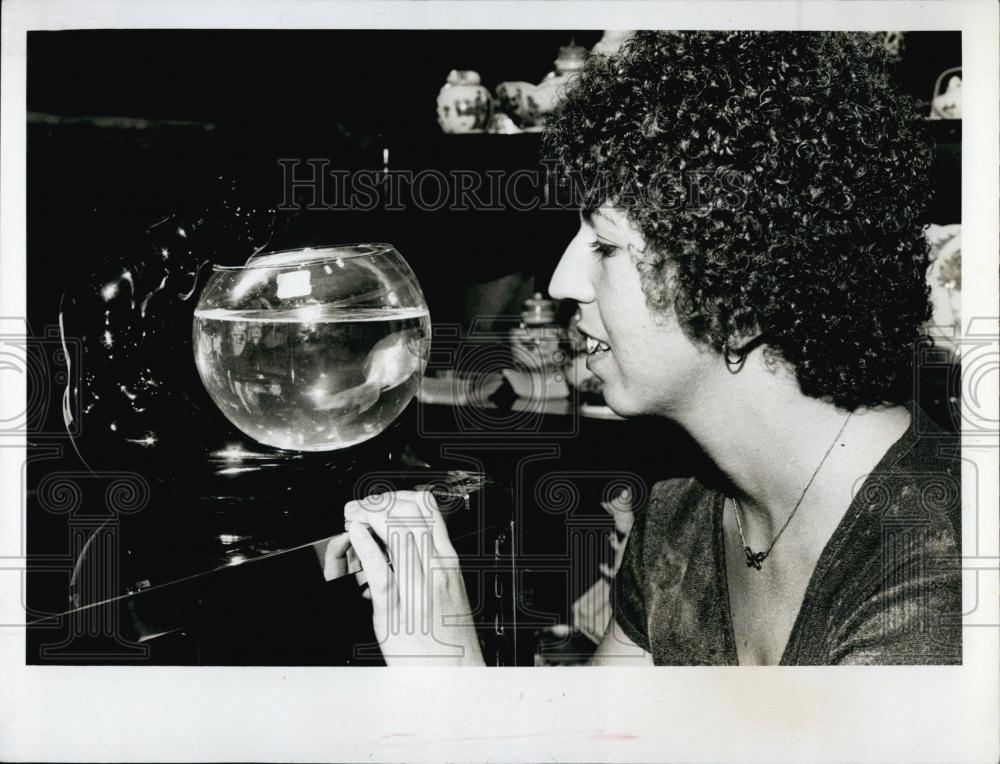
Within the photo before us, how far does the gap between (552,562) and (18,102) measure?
0.88 metres

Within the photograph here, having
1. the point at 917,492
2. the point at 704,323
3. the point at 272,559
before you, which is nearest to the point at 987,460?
the point at 917,492

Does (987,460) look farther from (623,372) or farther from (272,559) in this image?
(272,559)

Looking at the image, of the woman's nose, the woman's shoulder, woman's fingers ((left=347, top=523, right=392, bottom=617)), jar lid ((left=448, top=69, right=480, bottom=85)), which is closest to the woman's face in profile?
the woman's nose

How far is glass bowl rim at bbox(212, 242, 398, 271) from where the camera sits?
0.95m

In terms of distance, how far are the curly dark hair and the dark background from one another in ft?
0.22

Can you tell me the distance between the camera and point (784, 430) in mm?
1029

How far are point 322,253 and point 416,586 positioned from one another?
1.39ft

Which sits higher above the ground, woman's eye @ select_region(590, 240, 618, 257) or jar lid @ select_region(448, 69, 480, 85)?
jar lid @ select_region(448, 69, 480, 85)

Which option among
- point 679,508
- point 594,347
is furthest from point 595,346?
point 679,508

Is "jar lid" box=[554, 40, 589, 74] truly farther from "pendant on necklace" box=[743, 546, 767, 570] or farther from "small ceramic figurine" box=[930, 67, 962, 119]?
"pendant on necklace" box=[743, 546, 767, 570]

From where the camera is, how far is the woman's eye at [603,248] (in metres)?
1.03

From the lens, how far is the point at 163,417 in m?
1.04

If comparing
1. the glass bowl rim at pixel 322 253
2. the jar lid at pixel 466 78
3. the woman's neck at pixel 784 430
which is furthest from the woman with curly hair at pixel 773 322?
the glass bowl rim at pixel 322 253

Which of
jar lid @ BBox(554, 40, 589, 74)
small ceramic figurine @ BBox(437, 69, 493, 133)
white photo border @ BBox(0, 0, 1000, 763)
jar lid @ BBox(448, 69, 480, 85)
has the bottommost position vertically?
white photo border @ BBox(0, 0, 1000, 763)
